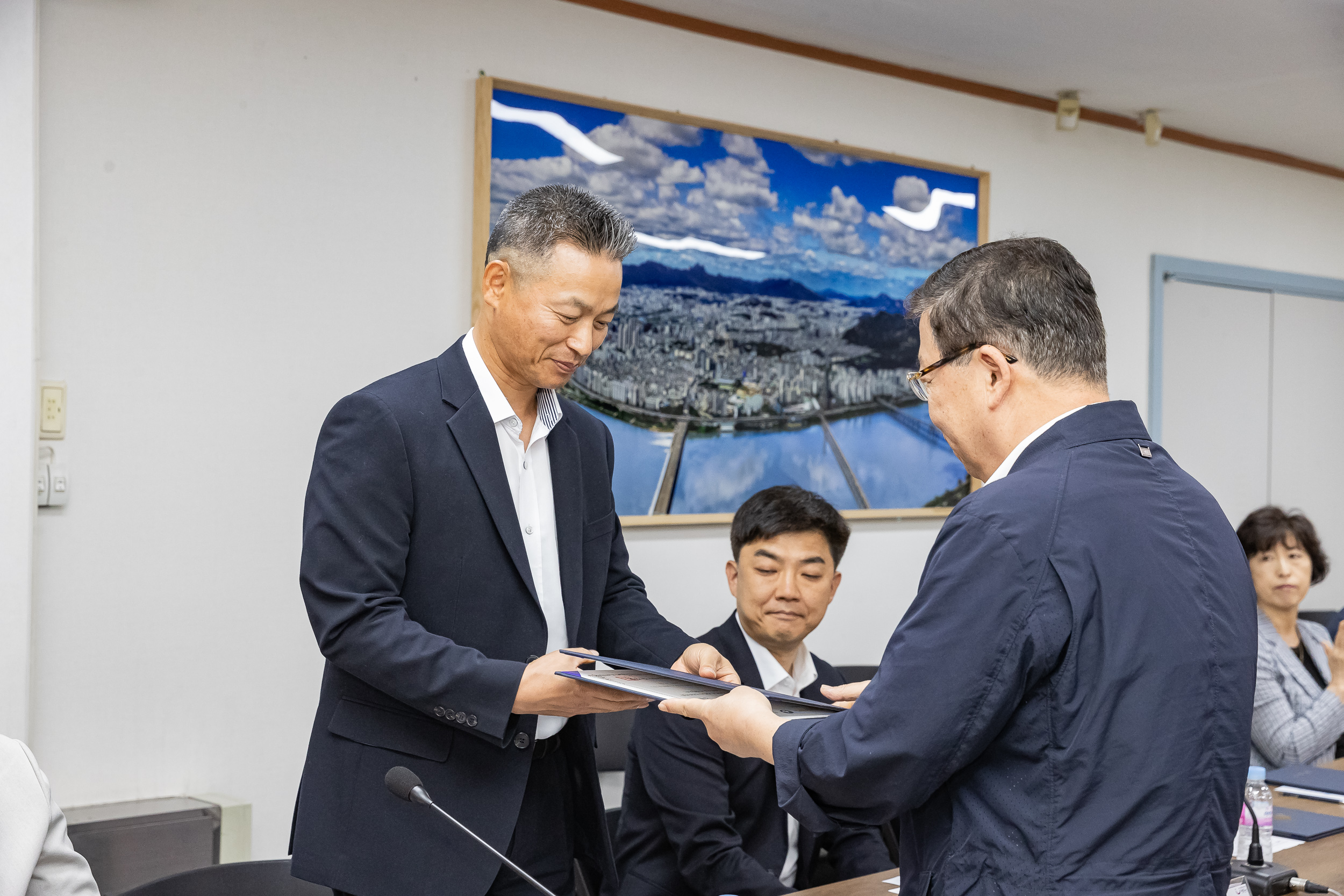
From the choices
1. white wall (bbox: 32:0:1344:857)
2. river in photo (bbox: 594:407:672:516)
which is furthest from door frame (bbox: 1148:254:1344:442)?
white wall (bbox: 32:0:1344:857)

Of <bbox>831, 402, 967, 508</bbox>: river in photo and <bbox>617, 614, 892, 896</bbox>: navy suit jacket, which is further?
<bbox>831, 402, 967, 508</bbox>: river in photo

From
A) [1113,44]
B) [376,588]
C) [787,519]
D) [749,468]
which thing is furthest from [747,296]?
[376,588]

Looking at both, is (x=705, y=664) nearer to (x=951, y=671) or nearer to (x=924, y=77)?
(x=951, y=671)

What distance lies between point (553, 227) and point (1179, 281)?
4.01 m

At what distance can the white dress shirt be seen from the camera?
245 centimetres

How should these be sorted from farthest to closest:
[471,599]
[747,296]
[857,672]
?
1. [747,296]
2. [857,672]
3. [471,599]

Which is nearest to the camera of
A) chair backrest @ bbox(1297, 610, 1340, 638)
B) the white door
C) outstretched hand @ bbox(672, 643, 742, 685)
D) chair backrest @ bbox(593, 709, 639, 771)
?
outstretched hand @ bbox(672, 643, 742, 685)

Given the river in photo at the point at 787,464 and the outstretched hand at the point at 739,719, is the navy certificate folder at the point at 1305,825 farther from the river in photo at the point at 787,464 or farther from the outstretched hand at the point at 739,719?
the river in photo at the point at 787,464

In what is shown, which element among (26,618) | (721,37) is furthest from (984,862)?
(721,37)

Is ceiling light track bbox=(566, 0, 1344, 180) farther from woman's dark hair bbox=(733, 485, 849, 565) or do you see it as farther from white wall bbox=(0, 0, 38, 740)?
woman's dark hair bbox=(733, 485, 849, 565)

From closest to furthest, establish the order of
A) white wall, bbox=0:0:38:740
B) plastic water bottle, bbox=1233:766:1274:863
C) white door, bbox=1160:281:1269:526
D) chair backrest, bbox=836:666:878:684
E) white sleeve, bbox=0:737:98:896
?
white sleeve, bbox=0:737:98:896, plastic water bottle, bbox=1233:766:1274:863, white wall, bbox=0:0:38:740, chair backrest, bbox=836:666:878:684, white door, bbox=1160:281:1269:526

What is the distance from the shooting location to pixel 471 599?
5.47 feet

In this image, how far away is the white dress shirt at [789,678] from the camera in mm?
2445

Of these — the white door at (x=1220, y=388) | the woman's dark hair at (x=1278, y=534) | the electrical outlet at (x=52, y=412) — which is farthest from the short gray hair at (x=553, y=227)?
the white door at (x=1220, y=388)
